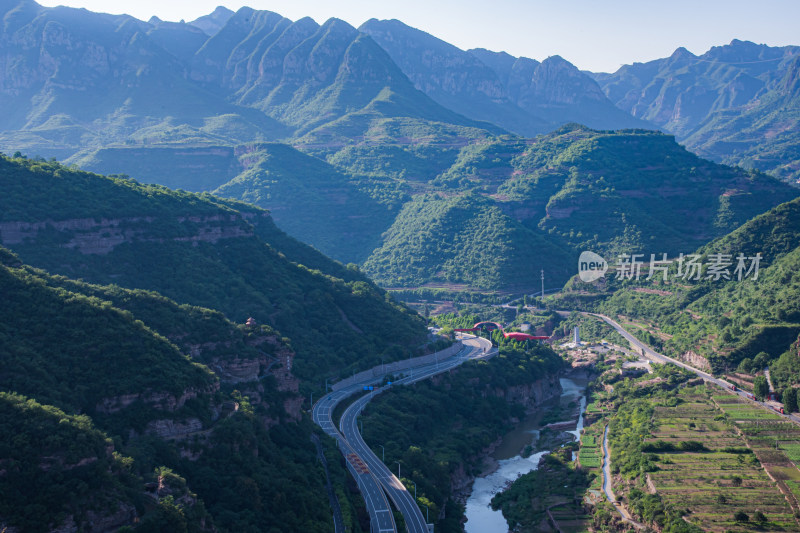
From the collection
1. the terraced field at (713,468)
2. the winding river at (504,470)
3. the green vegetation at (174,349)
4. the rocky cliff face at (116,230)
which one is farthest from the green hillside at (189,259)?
the terraced field at (713,468)

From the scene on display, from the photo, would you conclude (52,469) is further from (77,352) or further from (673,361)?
(673,361)

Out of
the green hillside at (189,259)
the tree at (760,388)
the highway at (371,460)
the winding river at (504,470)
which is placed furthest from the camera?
the tree at (760,388)

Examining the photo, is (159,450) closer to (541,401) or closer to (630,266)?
(541,401)

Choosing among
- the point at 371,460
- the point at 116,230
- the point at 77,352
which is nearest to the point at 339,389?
the point at 371,460

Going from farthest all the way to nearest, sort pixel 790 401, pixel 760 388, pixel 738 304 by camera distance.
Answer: pixel 738 304 < pixel 760 388 < pixel 790 401

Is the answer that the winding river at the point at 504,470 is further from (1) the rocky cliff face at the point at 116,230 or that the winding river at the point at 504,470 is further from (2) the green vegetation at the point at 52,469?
(1) the rocky cliff face at the point at 116,230

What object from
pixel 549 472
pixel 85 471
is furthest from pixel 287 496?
pixel 549 472
